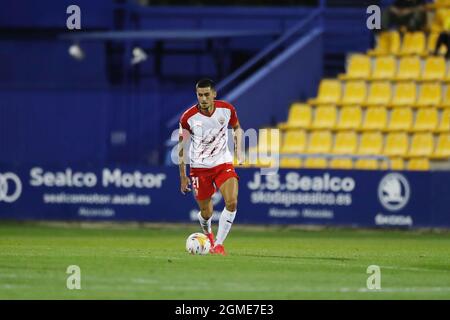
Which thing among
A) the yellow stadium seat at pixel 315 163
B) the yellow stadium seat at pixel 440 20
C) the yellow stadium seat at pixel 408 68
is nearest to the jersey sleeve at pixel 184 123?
the yellow stadium seat at pixel 315 163

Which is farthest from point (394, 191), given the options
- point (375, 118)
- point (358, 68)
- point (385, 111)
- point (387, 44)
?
point (387, 44)

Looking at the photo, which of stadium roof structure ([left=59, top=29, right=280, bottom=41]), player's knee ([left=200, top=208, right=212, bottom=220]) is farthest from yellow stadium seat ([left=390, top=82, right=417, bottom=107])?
player's knee ([left=200, top=208, right=212, bottom=220])

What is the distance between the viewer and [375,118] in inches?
1158

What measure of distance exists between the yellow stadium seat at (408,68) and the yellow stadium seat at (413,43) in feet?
1.05

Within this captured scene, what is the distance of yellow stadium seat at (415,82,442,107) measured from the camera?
2927 cm

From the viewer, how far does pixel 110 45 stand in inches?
1337

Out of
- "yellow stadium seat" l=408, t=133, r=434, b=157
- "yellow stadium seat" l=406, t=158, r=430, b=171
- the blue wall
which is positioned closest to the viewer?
"yellow stadium seat" l=406, t=158, r=430, b=171

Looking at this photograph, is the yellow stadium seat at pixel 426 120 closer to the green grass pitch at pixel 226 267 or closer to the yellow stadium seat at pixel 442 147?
the yellow stadium seat at pixel 442 147

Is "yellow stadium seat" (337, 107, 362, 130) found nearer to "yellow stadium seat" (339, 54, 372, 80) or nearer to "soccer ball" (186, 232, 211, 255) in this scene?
"yellow stadium seat" (339, 54, 372, 80)

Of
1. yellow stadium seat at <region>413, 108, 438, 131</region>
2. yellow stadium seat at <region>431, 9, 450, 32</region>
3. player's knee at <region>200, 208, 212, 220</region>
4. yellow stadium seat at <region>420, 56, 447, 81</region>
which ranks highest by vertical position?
yellow stadium seat at <region>431, 9, 450, 32</region>

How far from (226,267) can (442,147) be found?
14.7 meters

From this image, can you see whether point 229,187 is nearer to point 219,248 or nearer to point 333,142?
point 219,248

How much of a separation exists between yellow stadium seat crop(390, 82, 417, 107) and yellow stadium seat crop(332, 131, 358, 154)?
144 cm

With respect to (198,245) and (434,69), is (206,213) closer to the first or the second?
(198,245)
